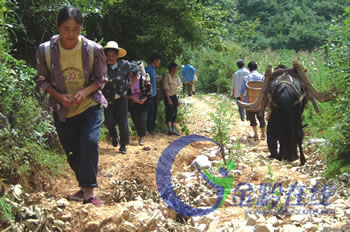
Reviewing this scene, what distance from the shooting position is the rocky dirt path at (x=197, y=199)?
395cm

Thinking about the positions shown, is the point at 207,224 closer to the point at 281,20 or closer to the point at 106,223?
the point at 106,223

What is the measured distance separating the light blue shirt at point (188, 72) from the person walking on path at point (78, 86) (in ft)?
42.3

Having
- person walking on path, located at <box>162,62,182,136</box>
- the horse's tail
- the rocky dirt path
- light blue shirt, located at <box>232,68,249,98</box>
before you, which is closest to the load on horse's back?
the horse's tail

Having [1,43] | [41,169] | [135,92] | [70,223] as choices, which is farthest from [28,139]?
[135,92]

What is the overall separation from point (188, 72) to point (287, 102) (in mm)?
10228

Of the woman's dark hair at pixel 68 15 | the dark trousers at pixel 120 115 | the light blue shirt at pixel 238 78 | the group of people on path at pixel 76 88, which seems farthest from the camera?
the light blue shirt at pixel 238 78

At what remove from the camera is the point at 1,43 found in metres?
5.11

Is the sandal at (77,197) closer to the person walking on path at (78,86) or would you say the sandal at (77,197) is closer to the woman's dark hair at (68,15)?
the person walking on path at (78,86)

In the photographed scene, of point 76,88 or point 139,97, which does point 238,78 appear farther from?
point 76,88

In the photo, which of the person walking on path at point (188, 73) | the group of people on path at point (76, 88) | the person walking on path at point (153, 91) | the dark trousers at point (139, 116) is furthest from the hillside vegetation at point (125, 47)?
the person walking on path at point (188, 73)

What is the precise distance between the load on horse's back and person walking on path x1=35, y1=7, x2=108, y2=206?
12.3 ft

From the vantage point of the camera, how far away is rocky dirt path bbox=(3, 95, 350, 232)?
155 inches

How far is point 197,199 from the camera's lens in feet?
16.5

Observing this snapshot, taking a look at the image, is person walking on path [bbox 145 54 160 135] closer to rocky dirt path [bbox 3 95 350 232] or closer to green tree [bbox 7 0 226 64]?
green tree [bbox 7 0 226 64]
